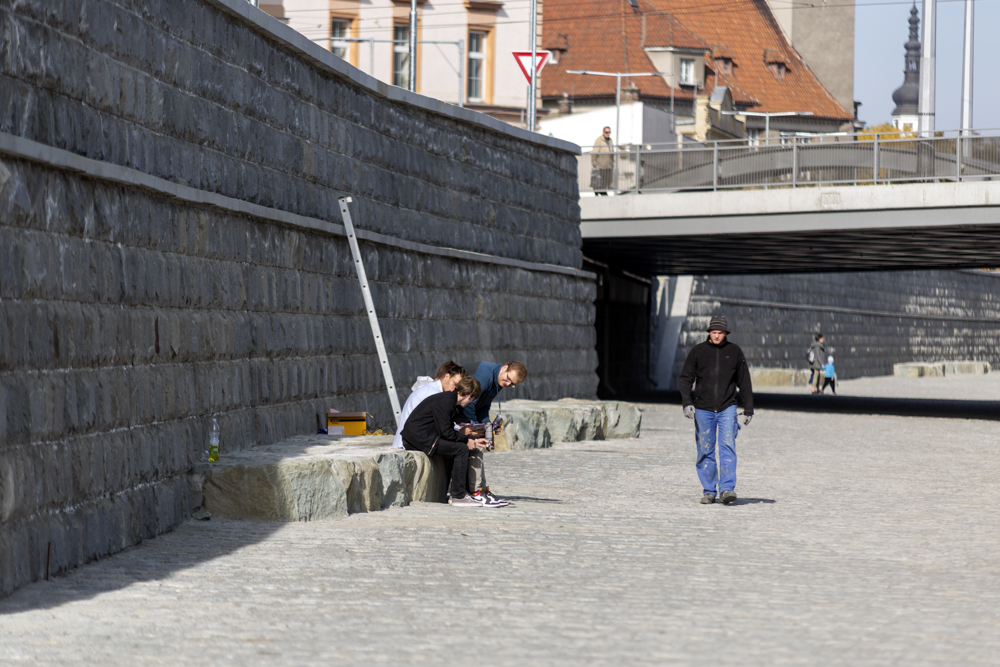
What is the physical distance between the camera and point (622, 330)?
3531 centimetres

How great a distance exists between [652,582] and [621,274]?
26425 millimetres

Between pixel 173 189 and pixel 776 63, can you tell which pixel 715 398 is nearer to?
pixel 173 189

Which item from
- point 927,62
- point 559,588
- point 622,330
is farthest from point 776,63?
point 559,588

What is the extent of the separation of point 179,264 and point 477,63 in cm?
3670

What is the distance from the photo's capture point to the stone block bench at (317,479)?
10430 mm

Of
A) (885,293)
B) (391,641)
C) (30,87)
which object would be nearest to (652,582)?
(391,641)

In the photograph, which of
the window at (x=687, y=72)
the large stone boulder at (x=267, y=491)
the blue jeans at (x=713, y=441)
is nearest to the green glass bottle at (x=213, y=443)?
the large stone boulder at (x=267, y=491)

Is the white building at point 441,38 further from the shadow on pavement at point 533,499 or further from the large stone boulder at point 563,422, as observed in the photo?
the shadow on pavement at point 533,499

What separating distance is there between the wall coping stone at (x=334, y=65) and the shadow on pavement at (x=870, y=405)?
38.8ft

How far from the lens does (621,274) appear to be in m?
34.3

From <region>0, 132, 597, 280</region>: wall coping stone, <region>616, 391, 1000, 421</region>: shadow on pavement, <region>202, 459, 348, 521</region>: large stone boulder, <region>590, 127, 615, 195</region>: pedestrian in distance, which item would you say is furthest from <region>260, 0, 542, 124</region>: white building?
<region>202, 459, 348, 521</region>: large stone boulder

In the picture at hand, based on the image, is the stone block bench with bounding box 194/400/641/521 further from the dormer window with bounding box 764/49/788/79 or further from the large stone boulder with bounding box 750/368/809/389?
the dormer window with bounding box 764/49/788/79

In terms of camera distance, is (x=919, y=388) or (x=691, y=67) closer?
(x=919, y=388)

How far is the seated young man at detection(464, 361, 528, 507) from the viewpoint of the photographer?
39.1ft
